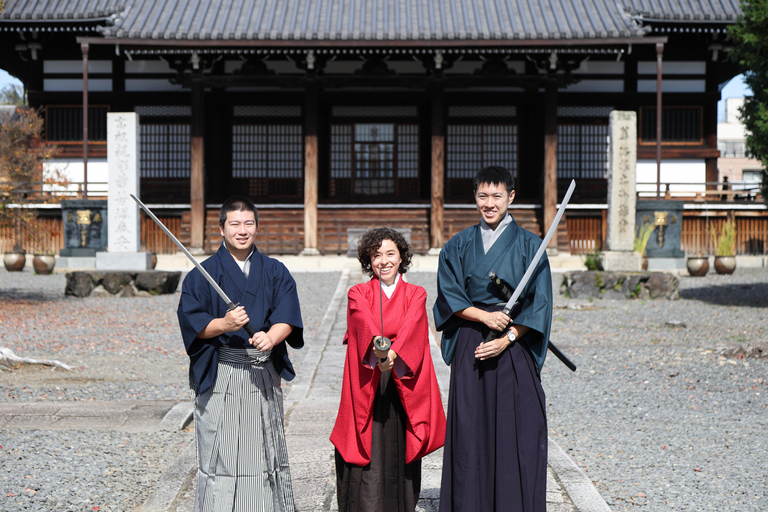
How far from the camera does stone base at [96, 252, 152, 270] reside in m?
11.9

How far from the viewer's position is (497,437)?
2936 millimetres

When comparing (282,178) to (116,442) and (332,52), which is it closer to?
(332,52)

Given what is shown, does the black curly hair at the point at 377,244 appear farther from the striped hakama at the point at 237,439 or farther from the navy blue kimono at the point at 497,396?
the striped hakama at the point at 237,439

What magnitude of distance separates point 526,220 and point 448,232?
171cm

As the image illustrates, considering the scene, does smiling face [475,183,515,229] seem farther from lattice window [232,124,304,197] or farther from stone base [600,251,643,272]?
lattice window [232,124,304,197]

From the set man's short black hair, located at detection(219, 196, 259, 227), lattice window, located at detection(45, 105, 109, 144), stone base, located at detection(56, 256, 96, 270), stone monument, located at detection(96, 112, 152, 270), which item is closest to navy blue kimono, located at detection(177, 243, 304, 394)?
man's short black hair, located at detection(219, 196, 259, 227)

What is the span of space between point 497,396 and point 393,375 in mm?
436

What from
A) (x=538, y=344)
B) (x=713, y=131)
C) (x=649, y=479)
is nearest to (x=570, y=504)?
(x=649, y=479)

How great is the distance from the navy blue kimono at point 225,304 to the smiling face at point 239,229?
0.06m

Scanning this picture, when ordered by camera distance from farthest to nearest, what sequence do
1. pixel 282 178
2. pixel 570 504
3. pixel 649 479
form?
pixel 282 178 < pixel 649 479 < pixel 570 504

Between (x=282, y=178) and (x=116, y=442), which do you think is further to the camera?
(x=282, y=178)

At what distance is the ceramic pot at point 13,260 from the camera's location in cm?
1499

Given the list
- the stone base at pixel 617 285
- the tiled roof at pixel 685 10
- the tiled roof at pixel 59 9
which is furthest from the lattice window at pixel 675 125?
the tiled roof at pixel 59 9

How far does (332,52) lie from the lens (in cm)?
1500
